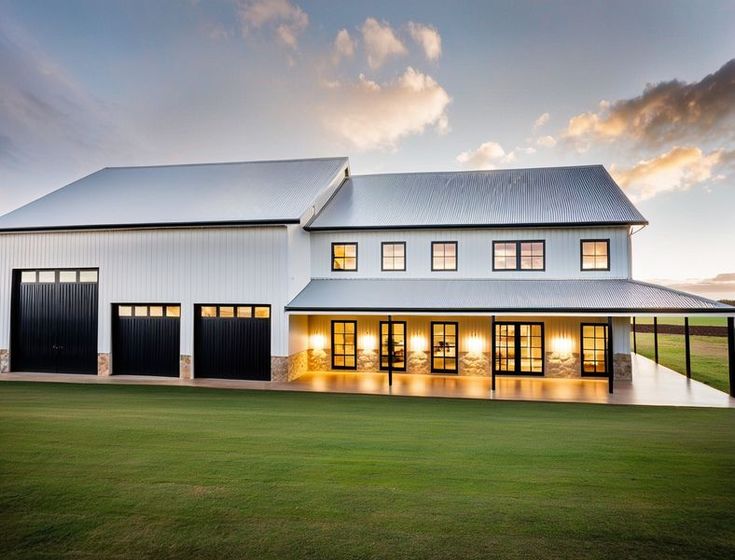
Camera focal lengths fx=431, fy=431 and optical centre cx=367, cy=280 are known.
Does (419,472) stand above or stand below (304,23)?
below

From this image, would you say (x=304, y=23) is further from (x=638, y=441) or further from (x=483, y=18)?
(x=638, y=441)

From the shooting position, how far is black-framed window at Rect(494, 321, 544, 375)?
56.4 ft

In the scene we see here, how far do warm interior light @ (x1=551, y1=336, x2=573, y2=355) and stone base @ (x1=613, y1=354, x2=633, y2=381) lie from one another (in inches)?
64.0

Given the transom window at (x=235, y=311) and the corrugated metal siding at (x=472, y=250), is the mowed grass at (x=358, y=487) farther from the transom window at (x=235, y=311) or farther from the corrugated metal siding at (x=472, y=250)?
the corrugated metal siding at (x=472, y=250)

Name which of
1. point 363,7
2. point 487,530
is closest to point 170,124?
point 363,7

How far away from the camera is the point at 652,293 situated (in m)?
14.9

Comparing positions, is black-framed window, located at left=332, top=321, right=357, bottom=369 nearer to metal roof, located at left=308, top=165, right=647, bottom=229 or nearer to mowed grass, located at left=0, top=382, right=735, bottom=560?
metal roof, located at left=308, top=165, right=647, bottom=229

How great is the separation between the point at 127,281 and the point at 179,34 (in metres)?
17.0

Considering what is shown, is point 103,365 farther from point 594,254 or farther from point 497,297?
point 594,254

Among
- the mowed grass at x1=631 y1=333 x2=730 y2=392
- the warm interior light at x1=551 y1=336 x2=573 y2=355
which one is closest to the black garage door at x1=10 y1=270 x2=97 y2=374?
the warm interior light at x1=551 y1=336 x2=573 y2=355

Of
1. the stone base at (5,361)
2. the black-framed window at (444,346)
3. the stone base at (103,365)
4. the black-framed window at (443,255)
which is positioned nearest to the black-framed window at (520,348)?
the black-framed window at (444,346)

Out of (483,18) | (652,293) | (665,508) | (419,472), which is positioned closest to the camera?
(665,508)

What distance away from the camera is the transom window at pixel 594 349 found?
55.0 feet

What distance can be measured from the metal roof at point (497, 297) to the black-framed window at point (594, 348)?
191 centimetres
